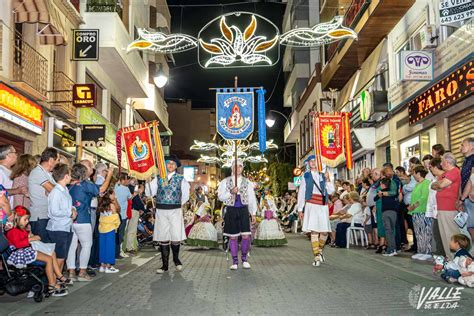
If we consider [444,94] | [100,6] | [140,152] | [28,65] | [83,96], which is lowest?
[140,152]

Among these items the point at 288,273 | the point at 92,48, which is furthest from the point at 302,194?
the point at 92,48

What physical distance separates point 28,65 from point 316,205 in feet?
30.3

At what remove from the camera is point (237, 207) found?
1064cm

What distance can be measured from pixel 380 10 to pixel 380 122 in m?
4.94

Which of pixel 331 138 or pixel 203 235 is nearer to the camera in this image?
pixel 203 235

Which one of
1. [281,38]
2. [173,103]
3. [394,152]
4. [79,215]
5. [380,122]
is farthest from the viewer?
[173,103]

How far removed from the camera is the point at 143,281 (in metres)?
8.52

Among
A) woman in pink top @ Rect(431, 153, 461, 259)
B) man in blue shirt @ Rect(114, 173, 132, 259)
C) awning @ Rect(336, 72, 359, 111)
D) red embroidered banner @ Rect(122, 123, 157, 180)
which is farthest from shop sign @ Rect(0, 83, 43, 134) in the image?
awning @ Rect(336, 72, 359, 111)

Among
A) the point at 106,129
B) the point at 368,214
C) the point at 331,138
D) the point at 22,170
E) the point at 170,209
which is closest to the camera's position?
the point at 22,170

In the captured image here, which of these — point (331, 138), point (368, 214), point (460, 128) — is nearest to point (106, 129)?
point (331, 138)

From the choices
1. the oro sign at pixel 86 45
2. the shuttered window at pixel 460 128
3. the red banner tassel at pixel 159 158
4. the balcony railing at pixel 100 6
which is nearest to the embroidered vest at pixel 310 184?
the red banner tassel at pixel 159 158

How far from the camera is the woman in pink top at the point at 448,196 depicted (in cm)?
902

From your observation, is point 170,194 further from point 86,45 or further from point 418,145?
point 86,45

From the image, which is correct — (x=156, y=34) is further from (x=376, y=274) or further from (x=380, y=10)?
(x=376, y=274)
